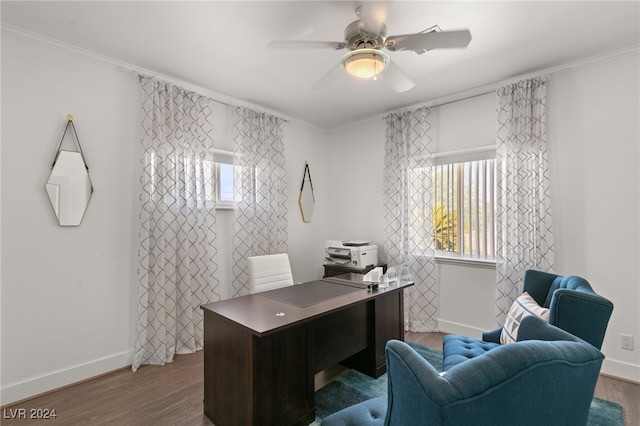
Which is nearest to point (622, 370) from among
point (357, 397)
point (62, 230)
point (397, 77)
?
point (357, 397)

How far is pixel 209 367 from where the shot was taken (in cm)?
187

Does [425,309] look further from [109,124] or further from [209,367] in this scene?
[109,124]

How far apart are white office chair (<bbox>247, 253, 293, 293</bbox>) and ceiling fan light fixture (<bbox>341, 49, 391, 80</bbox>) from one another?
1773 millimetres

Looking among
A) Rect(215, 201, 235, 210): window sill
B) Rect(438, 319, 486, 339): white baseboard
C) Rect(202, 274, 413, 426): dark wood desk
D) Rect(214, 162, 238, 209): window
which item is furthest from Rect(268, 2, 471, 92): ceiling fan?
Rect(438, 319, 486, 339): white baseboard

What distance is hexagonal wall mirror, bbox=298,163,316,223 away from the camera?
4.20 metres

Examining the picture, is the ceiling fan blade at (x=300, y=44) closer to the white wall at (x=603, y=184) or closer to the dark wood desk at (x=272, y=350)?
the dark wood desk at (x=272, y=350)

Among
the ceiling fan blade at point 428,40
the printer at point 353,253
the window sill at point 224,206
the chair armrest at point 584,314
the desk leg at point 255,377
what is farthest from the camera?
the printer at point 353,253

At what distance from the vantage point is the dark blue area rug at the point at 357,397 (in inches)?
74.6

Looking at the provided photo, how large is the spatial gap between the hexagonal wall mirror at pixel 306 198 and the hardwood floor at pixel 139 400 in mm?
2288

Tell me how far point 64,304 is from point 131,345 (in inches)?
25.6

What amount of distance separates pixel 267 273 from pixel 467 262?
2142mm

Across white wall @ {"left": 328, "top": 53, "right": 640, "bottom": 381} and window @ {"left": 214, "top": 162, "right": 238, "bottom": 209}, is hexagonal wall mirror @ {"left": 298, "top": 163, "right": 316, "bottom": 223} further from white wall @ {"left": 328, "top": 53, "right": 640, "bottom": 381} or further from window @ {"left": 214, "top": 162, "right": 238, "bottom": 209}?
white wall @ {"left": 328, "top": 53, "right": 640, "bottom": 381}

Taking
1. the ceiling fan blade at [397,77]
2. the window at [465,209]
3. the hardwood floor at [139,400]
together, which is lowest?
the hardwood floor at [139,400]

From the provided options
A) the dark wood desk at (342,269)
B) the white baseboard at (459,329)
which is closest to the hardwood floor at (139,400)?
the white baseboard at (459,329)
